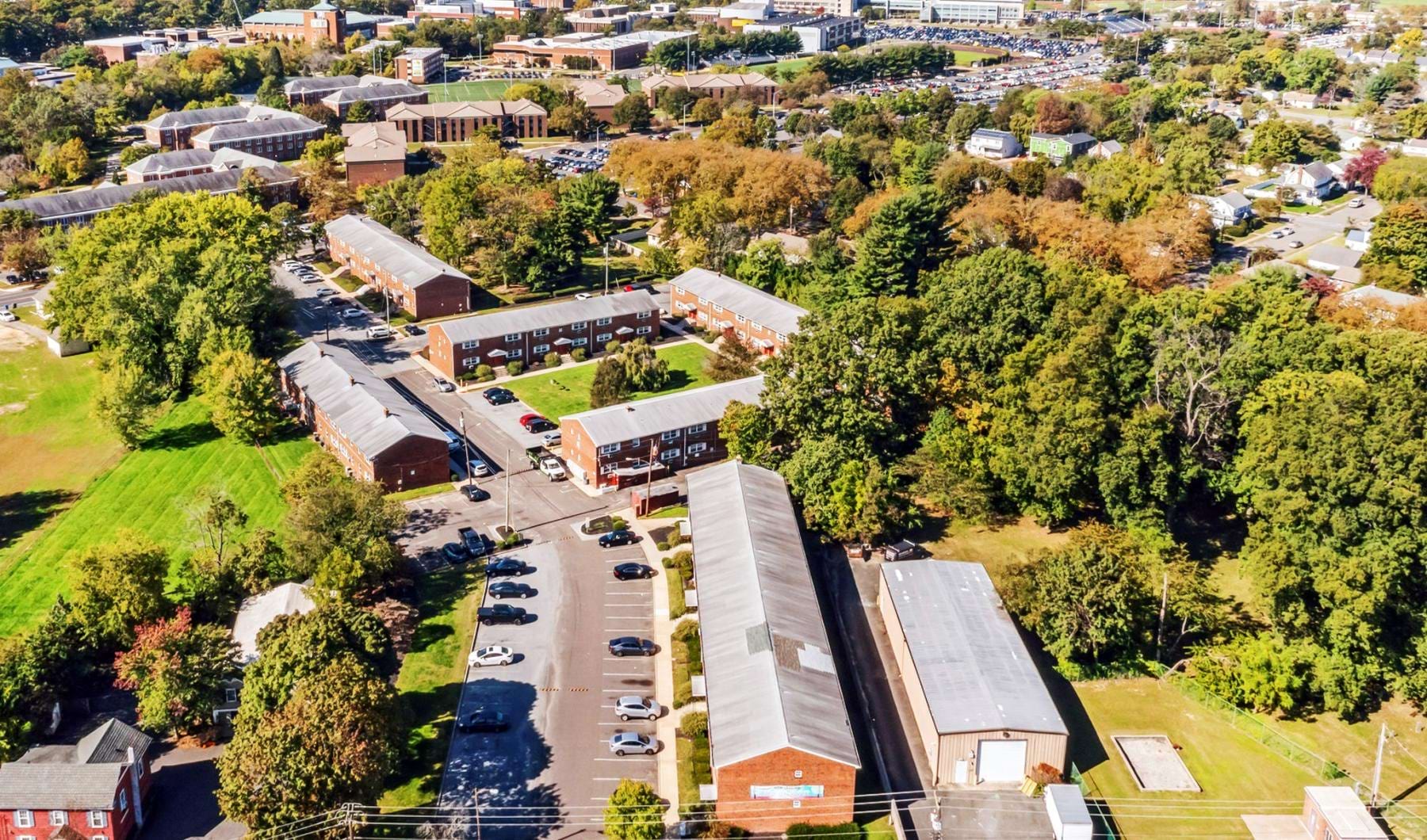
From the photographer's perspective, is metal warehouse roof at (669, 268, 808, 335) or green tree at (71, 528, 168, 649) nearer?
green tree at (71, 528, 168, 649)

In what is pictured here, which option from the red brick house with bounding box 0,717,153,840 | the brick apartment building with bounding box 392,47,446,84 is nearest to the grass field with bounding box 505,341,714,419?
the red brick house with bounding box 0,717,153,840

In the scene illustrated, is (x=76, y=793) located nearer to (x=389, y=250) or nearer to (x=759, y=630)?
(x=759, y=630)

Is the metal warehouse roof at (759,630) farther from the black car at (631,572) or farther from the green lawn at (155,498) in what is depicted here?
the green lawn at (155,498)

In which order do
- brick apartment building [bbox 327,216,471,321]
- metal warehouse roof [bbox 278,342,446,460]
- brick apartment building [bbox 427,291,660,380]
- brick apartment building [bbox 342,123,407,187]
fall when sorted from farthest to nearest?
brick apartment building [bbox 342,123,407,187]
brick apartment building [bbox 327,216,471,321]
brick apartment building [bbox 427,291,660,380]
metal warehouse roof [bbox 278,342,446,460]

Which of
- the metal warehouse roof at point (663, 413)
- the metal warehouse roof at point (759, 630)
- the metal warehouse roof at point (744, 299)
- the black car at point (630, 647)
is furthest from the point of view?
the metal warehouse roof at point (744, 299)

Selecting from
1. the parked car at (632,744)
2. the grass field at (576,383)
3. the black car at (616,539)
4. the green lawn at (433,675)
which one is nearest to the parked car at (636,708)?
the parked car at (632,744)

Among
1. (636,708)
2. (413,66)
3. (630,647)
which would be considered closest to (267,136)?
(413,66)

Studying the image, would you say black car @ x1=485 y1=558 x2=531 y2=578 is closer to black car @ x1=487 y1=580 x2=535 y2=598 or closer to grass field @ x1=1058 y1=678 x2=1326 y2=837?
black car @ x1=487 y1=580 x2=535 y2=598
